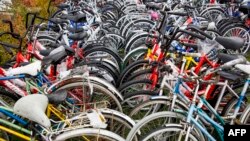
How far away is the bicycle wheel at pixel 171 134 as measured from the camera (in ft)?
9.60

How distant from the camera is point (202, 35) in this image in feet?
12.5

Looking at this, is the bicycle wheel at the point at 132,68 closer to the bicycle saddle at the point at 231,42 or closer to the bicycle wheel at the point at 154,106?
the bicycle wheel at the point at 154,106

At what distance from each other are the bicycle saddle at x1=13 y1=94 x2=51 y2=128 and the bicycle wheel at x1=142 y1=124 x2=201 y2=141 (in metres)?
0.95

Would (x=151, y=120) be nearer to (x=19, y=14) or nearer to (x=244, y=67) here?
(x=244, y=67)

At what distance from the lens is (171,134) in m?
3.05

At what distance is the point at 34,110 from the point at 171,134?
1.28 meters

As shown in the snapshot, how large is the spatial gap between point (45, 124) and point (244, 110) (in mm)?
2178

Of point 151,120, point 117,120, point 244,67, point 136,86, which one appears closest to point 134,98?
point 136,86

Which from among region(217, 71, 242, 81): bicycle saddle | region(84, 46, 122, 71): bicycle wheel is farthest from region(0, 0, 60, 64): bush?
region(217, 71, 242, 81): bicycle saddle

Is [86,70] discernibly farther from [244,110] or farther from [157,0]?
[157,0]

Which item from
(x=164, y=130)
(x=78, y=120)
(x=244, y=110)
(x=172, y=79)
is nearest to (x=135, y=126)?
(x=164, y=130)

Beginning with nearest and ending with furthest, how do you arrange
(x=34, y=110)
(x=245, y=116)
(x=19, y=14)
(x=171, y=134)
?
(x=34, y=110) → (x=171, y=134) → (x=245, y=116) → (x=19, y=14)

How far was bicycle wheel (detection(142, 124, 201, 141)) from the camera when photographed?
9.60 feet

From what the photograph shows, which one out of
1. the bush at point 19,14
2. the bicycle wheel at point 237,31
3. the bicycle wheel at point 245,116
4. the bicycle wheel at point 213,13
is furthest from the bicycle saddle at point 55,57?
the bicycle wheel at point 213,13
